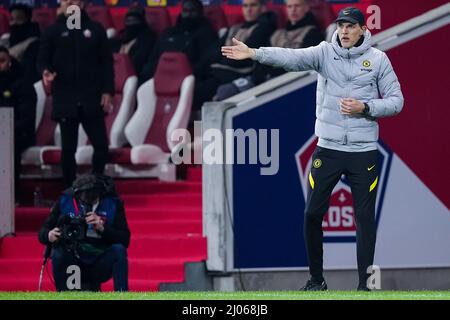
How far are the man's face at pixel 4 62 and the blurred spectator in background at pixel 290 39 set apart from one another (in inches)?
85.6

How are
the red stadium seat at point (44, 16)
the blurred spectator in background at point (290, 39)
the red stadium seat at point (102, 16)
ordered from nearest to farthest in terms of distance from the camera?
the blurred spectator in background at point (290, 39) → the red stadium seat at point (102, 16) → the red stadium seat at point (44, 16)

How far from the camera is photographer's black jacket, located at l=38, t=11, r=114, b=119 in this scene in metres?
15.4

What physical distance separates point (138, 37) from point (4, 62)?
2012mm

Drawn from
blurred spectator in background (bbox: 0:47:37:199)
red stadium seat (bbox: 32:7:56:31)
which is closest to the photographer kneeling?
blurred spectator in background (bbox: 0:47:37:199)

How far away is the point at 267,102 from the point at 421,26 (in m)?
1.50

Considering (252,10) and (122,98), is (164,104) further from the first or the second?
(252,10)

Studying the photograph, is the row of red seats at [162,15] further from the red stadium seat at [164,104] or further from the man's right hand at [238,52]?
the man's right hand at [238,52]

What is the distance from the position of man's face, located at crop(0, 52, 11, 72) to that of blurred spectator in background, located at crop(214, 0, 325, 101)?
2.17 meters

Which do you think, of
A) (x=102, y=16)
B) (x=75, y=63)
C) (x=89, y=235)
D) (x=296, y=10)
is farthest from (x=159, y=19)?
(x=89, y=235)

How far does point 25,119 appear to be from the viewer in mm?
16609

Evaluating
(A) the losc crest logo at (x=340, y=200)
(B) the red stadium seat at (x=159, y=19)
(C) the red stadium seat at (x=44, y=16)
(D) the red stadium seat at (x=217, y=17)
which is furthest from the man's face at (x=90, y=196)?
(C) the red stadium seat at (x=44, y=16)

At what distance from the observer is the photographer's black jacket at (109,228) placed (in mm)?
12953

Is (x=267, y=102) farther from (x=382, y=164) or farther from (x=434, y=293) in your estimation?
(x=434, y=293)

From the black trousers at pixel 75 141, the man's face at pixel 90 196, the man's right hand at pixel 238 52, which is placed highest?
the man's right hand at pixel 238 52
